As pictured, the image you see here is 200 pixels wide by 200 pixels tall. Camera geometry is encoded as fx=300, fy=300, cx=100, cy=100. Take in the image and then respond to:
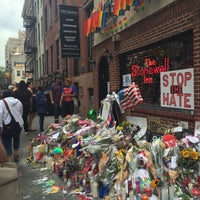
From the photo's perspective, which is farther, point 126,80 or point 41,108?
point 41,108

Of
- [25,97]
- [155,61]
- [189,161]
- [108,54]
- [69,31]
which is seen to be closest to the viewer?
[189,161]

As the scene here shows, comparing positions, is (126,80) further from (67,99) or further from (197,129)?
(197,129)

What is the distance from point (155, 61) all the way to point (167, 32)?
0.92 meters

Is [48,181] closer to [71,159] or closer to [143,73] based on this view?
[71,159]

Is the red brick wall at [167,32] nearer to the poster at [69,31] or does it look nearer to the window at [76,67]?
the poster at [69,31]

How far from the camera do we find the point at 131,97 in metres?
5.56

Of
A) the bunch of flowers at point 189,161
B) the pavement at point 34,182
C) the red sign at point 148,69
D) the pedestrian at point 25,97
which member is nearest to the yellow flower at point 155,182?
the bunch of flowers at point 189,161

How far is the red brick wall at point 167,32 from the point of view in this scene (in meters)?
5.14

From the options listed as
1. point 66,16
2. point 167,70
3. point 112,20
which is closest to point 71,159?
point 167,70

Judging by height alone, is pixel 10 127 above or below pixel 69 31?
below

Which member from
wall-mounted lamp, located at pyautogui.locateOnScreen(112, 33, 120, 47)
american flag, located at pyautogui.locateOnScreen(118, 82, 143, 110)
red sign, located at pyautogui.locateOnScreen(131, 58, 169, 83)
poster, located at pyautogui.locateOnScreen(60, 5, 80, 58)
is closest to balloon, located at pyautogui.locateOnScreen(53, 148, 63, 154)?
american flag, located at pyautogui.locateOnScreen(118, 82, 143, 110)

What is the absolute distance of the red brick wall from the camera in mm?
5145

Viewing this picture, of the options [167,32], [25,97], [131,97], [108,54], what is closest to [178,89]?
[131,97]

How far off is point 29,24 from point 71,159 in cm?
2871
